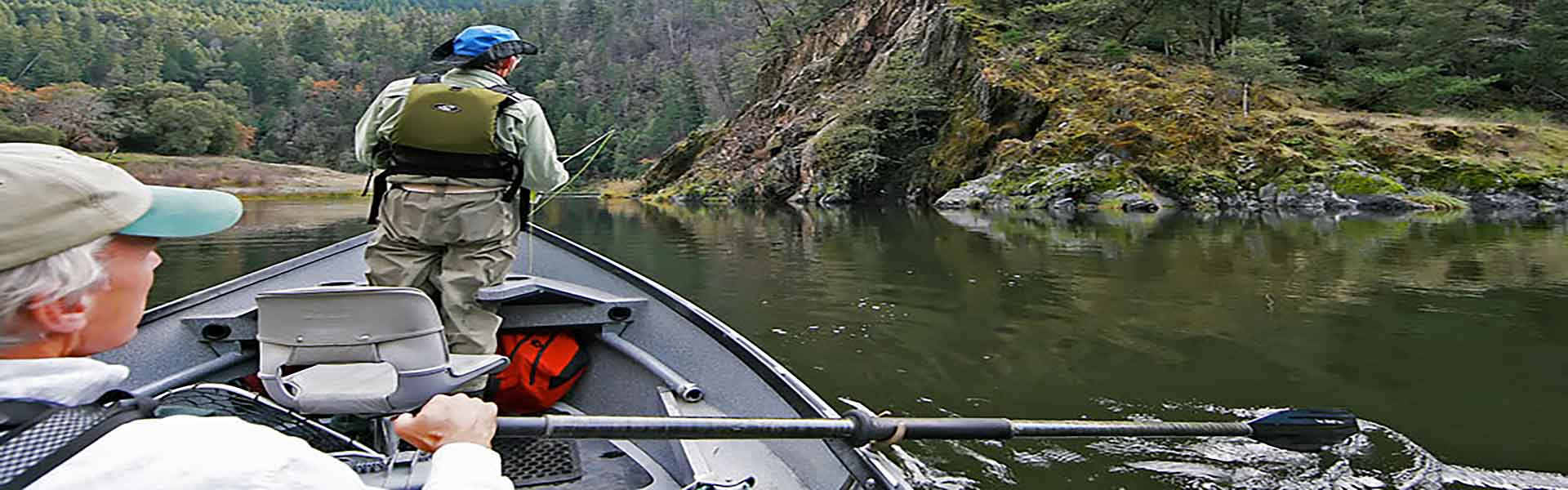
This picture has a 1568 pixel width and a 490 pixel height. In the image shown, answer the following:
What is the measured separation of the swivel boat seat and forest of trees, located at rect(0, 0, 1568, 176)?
84.2 feet

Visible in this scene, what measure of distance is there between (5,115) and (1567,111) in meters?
66.0

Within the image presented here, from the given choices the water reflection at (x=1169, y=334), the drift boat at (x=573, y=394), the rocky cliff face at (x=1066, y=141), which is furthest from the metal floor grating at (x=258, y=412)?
the rocky cliff face at (x=1066, y=141)

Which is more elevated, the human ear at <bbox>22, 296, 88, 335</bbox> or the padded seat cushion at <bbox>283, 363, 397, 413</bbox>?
the human ear at <bbox>22, 296, 88, 335</bbox>

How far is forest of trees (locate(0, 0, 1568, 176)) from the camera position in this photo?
25797mm

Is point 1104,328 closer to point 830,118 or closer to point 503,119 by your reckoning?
point 503,119

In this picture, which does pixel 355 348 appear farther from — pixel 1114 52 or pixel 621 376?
pixel 1114 52

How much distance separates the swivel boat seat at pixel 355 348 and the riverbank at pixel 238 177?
149 ft

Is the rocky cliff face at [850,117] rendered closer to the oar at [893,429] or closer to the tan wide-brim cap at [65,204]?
the oar at [893,429]

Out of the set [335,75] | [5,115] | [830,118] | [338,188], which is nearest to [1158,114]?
[830,118]

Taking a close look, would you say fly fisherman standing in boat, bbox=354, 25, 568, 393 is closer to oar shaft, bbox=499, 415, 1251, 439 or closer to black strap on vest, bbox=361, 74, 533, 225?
black strap on vest, bbox=361, 74, 533, 225

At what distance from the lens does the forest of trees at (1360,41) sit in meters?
24.9

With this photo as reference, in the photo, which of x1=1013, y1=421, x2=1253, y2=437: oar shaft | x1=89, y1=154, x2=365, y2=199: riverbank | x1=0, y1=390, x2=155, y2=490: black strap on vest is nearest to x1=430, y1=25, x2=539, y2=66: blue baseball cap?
x1=1013, y1=421, x2=1253, y2=437: oar shaft

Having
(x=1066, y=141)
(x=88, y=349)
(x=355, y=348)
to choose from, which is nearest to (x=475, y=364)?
(x=355, y=348)

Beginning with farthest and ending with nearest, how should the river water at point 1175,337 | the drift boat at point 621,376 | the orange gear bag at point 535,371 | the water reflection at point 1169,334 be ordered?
1. the water reflection at point 1169,334
2. the river water at point 1175,337
3. the orange gear bag at point 535,371
4. the drift boat at point 621,376
